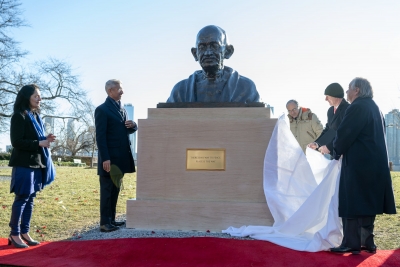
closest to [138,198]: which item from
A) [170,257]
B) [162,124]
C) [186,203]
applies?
[186,203]

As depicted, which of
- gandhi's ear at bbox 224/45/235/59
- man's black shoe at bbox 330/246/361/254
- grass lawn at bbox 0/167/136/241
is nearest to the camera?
man's black shoe at bbox 330/246/361/254

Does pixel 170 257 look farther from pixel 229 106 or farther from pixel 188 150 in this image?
pixel 229 106

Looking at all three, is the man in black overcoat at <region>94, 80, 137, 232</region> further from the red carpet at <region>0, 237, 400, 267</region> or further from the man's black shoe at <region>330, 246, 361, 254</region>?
the man's black shoe at <region>330, 246, 361, 254</region>

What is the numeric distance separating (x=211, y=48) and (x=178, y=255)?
8.98 feet

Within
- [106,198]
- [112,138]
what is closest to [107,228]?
[106,198]

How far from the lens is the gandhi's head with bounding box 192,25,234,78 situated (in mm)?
5180

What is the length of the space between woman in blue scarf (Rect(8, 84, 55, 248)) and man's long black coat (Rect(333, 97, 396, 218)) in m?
3.01

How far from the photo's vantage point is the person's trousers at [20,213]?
4.09 m

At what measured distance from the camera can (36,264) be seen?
3.38 meters

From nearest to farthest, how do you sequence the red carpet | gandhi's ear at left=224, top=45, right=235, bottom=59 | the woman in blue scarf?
1. the red carpet
2. the woman in blue scarf
3. gandhi's ear at left=224, top=45, right=235, bottom=59

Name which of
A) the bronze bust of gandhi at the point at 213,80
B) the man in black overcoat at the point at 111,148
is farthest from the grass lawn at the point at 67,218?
the bronze bust of gandhi at the point at 213,80

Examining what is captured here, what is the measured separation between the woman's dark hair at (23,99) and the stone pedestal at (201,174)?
133 cm

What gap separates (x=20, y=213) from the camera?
412 centimetres

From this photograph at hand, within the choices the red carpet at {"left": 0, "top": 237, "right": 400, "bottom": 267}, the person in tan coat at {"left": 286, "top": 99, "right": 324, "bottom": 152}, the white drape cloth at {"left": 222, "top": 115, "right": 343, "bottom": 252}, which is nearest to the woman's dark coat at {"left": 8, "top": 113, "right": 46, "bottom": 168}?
the red carpet at {"left": 0, "top": 237, "right": 400, "bottom": 267}
